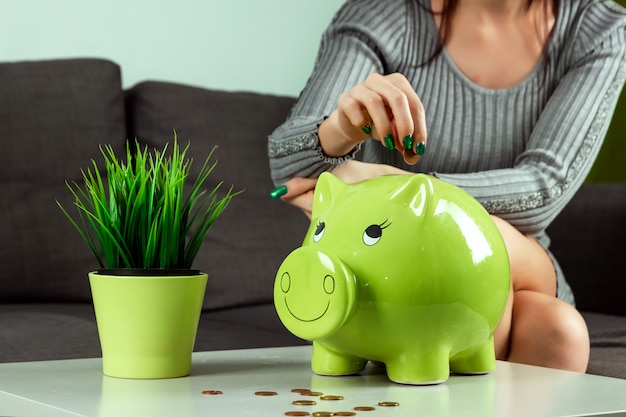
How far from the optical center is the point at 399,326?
2.30 feet

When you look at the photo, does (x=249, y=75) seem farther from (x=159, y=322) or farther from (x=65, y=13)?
(x=159, y=322)

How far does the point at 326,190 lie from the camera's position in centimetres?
77

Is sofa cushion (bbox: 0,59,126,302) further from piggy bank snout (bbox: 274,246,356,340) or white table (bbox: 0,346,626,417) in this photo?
piggy bank snout (bbox: 274,246,356,340)

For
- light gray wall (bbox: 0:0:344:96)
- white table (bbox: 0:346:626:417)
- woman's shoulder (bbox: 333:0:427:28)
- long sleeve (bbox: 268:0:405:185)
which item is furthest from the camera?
light gray wall (bbox: 0:0:344:96)

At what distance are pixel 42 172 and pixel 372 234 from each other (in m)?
1.21

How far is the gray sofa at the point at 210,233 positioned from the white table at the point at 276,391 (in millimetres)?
629

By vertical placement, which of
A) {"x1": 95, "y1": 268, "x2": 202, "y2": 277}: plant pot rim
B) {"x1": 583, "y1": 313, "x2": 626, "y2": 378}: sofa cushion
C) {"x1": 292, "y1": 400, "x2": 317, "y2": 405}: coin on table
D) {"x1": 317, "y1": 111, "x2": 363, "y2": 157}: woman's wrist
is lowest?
{"x1": 583, "y1": 313, "x2": 626, "y2": 378}: sofa cushion

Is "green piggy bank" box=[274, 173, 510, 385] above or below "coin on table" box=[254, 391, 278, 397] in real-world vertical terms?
above

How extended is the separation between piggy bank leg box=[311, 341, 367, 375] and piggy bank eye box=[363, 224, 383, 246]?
11cm

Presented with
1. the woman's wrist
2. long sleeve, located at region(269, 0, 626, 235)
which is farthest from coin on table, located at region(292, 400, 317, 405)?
→ long sleeve, located at region(269, 0, 626, 235)

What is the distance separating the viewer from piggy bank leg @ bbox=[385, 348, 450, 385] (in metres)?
0.72

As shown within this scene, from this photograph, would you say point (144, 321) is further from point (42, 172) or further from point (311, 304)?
point (42, 172)

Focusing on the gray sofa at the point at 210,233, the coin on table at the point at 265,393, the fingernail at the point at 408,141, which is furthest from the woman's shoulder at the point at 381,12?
the coin on table at the point at 265,393

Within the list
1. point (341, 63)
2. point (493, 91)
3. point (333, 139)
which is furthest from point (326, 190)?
point (493, 91)
